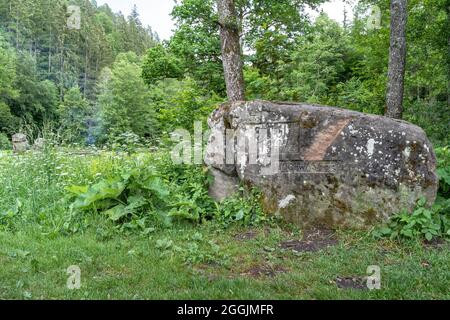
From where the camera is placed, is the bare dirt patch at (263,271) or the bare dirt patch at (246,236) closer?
the bare dirt patch at (263,271)

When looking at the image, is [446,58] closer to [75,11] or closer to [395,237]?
[395,237]

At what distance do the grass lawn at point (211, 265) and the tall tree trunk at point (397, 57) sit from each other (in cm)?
458

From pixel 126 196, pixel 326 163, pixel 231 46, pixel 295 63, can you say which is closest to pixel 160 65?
pixel 295 63

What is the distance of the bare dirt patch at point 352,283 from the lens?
137 inches

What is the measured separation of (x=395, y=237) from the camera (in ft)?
15.0

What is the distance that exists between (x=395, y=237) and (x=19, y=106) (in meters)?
41.8

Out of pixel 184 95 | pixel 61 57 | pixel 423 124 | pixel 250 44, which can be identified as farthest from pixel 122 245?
pixel 61 57

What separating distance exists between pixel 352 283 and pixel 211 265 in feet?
4.39

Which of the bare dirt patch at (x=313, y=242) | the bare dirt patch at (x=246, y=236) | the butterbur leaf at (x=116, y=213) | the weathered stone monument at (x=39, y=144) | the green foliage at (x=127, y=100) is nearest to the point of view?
the bare dirt patch at (x=313, y=242)

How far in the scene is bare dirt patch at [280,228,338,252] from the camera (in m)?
4.48

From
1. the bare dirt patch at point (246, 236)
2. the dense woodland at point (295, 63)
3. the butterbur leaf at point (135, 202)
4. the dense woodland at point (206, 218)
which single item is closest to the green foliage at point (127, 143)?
the dense woodland at point (206, 218)

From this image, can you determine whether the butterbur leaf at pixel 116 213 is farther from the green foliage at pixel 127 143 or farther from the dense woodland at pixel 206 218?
the green foliage at pixel 127 143

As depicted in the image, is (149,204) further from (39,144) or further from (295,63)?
(295,63)

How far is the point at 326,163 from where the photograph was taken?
5.07 metres
